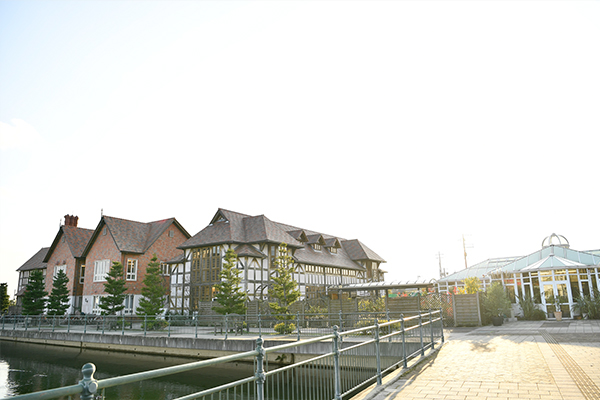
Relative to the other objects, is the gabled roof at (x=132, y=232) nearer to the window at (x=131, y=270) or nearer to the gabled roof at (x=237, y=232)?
the window at (x=131, y=270)

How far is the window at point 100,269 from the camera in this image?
38.6m

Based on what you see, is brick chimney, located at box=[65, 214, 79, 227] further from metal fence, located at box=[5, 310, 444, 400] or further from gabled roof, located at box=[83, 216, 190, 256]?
metal fence, located at box=[5, 310, 444, 400]

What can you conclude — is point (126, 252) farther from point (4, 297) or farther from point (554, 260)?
point (4, 297)

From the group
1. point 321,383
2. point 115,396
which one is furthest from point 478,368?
point 115,396

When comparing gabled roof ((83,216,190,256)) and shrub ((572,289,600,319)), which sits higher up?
gabled roof ((83,216,190,256))

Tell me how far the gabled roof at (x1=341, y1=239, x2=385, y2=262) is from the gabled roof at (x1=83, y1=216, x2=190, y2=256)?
65.7 ft

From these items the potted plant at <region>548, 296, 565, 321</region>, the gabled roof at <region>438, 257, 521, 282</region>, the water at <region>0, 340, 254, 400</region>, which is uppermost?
the gabled roof at <region>438, 257, 521, 282</region>

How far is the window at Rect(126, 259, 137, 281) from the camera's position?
3800 cm

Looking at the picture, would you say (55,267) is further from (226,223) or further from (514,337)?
(514,337)

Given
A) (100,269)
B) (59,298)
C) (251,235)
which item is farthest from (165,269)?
(251,235)

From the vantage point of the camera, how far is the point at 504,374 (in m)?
8.57

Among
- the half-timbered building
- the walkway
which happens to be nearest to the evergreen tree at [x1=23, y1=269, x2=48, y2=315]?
the half-timbered building

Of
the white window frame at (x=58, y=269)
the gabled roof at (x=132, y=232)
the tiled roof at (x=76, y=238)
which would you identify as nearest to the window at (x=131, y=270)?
the gabled roof at (x=132, y=232)

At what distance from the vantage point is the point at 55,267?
147 feet
